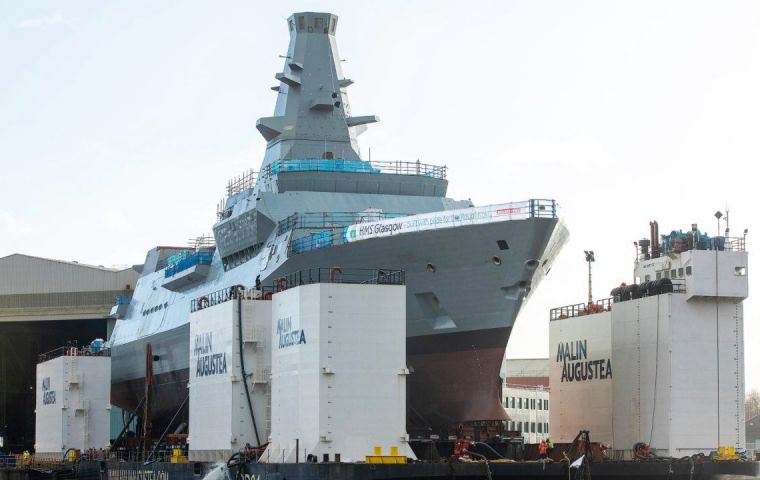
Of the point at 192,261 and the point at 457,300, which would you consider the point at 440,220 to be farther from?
the point at 192,261

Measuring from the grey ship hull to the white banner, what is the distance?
22cm

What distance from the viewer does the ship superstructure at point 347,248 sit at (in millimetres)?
43906

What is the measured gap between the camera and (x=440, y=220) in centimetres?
4356

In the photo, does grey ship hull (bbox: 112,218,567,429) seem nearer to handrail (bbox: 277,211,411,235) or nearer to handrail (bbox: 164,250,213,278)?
handrail (bbox: 277,211,411,235)

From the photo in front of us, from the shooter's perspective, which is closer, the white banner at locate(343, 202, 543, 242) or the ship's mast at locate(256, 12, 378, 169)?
the white banner at locate(343, 202, 543, 242)

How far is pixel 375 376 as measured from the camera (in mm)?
36750

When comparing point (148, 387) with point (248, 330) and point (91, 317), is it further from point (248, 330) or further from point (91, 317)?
point (91, 317)

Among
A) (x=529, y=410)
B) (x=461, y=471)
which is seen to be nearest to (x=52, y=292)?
(x=529, y=410)

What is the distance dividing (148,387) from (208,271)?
7937 mm

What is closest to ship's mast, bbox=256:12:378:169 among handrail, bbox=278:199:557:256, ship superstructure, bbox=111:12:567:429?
ship superstructure, bbox=111:12:567:429

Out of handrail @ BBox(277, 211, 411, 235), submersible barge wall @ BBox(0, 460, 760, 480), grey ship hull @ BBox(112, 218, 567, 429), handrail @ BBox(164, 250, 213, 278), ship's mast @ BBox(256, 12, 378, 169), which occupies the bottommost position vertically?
submersible barge wall @ BBox(0, 460, 760, 480)

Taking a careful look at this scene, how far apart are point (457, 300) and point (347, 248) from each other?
404cm

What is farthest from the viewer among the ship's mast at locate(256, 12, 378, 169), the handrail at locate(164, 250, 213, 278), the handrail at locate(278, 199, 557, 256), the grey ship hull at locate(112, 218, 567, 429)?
the handrail at locate(164, 250, 213, 278)

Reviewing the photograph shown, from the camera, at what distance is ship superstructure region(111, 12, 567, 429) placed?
4391 centimetres
